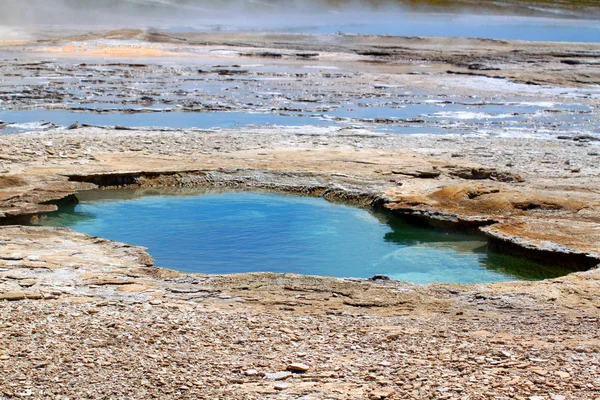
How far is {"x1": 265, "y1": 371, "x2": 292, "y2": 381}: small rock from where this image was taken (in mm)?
4836

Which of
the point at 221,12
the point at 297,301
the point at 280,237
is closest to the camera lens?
the point at 297,301

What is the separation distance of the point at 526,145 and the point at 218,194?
5.63 m

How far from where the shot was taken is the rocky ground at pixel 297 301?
4801 millimetres

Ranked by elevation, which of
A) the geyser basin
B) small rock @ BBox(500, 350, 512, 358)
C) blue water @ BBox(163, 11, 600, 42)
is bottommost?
the geyser basin

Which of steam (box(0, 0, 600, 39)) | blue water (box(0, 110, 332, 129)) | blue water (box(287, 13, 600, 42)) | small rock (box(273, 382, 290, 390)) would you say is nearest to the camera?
small rock (box(273, 382, 290, 390))

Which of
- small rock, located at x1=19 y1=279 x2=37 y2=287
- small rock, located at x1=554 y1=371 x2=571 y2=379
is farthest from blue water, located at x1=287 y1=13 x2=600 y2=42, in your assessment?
small rock, located at x1=554 y1=371 x2=571 y2=379

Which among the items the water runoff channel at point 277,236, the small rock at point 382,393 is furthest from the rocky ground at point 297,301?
the water runoff channel at point 277,236

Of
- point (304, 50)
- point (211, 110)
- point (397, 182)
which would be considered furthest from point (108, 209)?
point (304, 50)

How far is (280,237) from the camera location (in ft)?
30.2

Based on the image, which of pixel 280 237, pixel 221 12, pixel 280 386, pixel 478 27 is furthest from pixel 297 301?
pixel 221 12

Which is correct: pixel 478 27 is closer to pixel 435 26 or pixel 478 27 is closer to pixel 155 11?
pixel 435 26

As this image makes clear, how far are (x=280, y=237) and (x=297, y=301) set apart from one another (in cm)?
297

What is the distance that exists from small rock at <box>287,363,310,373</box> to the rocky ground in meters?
0.02

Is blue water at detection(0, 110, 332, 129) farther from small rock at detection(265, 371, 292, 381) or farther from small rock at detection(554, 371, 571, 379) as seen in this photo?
small rock at detection(554, 371, 571, 379)
